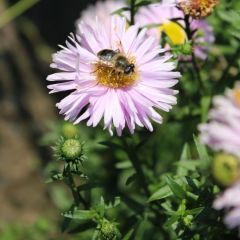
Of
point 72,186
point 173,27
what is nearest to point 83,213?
point 72,186

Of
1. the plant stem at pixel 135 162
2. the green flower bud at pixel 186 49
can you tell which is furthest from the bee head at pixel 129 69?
the plant stem at pixel 135 162

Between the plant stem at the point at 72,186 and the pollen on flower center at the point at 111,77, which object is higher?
the pollen on flower center at the point at 111,77

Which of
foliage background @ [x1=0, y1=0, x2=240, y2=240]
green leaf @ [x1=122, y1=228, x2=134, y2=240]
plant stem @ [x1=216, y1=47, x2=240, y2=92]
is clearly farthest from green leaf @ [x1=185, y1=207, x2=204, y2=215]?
plant stem @ [x1=216, y1=47, x2=240, y2=92]

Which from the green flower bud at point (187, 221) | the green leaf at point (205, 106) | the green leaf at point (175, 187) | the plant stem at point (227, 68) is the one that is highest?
the plant stem at point (227, 68)

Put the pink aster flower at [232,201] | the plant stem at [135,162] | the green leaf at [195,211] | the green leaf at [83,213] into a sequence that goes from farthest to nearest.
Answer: the plant stem at [135,162] → the green leaf at [83,213] → the green leaf at [195,211] → the pink aster flower at [232,201]

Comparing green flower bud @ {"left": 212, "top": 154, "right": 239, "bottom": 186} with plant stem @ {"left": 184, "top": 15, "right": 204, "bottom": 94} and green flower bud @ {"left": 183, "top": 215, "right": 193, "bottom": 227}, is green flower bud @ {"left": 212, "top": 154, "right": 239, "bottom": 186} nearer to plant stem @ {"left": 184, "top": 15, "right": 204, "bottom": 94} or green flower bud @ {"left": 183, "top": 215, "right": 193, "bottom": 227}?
green flower bud @ {"left": 183, "top": 215, "right": 193, "bottom": 227}

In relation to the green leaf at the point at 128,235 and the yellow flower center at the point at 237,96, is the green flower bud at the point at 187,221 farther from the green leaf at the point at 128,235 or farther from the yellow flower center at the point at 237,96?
the yellow flower center at the point at 237,96

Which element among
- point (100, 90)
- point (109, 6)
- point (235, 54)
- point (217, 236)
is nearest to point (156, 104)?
point (100, 90)
